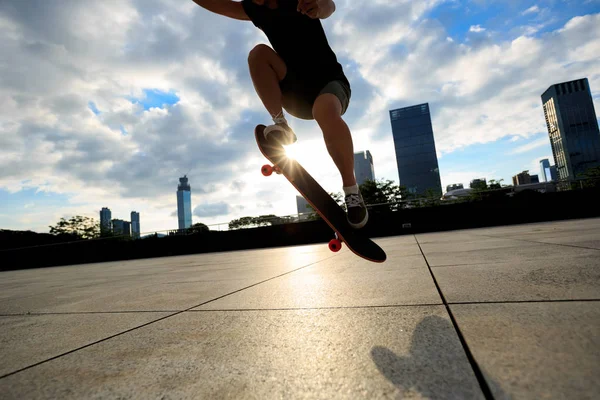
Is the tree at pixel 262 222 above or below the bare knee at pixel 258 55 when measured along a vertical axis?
below

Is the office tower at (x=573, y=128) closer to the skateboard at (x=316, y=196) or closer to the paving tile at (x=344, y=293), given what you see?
the skateboard at (x=316, y=196)

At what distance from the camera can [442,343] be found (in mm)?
720

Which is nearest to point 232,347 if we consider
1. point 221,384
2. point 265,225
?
point 221,384

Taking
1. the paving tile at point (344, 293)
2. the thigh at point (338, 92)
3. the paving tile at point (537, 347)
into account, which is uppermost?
the thigh at point (338, 92)

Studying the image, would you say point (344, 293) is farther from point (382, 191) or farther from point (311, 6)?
point (382, 191)

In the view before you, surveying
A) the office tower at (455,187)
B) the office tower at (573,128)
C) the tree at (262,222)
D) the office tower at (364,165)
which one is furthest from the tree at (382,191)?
the office tower at (364,165)

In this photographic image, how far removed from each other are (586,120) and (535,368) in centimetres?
13625

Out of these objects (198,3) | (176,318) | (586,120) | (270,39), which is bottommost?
(176,318)

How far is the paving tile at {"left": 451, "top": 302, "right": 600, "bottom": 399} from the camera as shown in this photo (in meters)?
0.50

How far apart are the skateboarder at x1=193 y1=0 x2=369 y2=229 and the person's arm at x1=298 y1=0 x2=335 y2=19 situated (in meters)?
0.27

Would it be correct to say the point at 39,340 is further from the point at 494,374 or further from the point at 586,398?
the point at 586,398

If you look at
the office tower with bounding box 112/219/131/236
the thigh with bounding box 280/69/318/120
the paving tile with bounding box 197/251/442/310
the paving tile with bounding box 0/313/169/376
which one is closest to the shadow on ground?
the paving tile with bounding box 197/251/442/310

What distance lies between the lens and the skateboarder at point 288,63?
227cm

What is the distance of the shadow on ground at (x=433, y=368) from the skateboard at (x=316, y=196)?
109 cm
